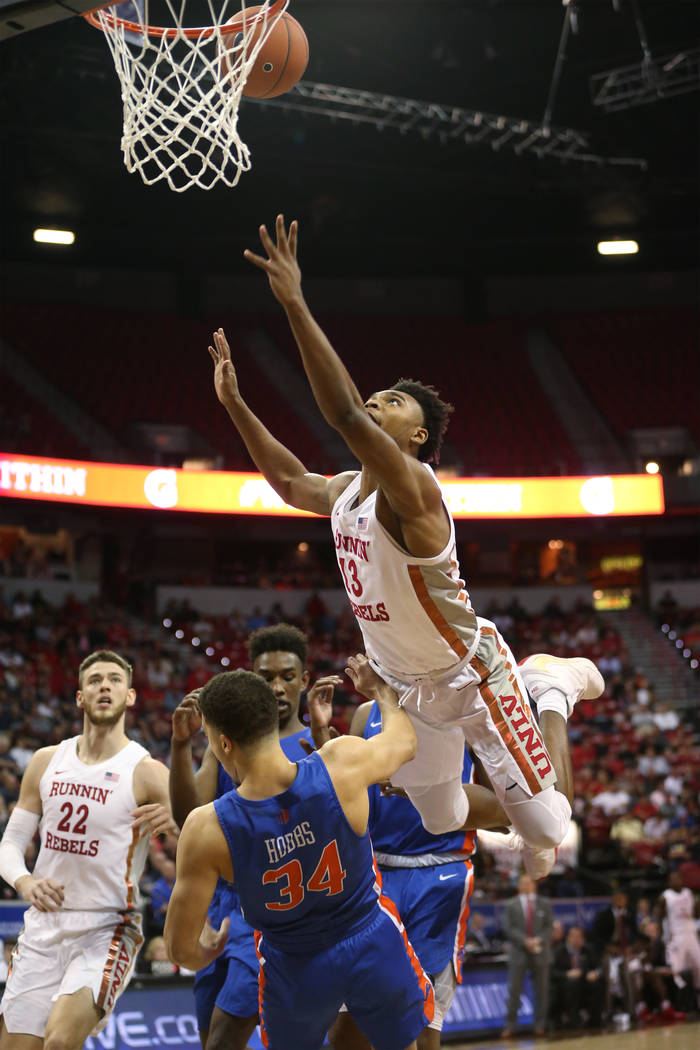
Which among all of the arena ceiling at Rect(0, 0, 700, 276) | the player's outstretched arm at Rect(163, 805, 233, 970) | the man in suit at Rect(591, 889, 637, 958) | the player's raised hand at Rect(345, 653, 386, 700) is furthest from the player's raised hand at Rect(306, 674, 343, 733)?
the arena ceiling at Rect(0, 0, 700, 276)

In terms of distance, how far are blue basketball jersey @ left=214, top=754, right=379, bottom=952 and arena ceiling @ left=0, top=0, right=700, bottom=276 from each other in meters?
14.4

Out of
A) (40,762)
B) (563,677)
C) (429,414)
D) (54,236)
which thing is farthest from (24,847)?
(54,236)

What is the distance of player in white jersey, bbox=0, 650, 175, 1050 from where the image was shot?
527 cm

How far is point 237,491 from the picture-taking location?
2155cm

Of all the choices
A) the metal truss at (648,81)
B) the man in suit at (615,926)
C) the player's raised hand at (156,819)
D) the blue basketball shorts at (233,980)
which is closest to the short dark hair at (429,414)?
the player's raised hand at (156,819)

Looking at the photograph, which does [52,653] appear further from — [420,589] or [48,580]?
[420,589]

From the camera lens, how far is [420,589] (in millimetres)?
4422

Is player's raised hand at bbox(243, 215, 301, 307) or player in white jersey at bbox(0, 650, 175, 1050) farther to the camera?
player in white jersey at bbox(0, 650, 175, 1050)

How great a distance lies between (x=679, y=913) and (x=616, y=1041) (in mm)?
2604

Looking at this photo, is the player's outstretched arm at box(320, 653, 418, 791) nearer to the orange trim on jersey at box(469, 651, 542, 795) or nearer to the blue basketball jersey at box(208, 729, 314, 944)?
the orange trim on jersey at box(469, 651, 542, 795)

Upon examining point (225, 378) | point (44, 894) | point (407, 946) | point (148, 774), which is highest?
point (225, 378)

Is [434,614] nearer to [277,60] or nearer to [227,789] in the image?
[227,789]

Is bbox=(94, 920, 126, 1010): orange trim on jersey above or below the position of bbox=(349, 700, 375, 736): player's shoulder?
below

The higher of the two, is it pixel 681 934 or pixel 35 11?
pixel 35 11
